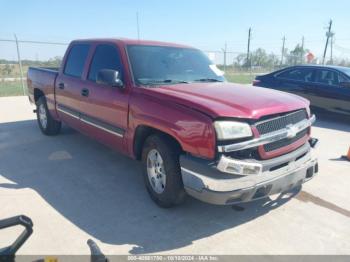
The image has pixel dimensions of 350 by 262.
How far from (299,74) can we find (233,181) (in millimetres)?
7328

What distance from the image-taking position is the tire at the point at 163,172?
327 cm

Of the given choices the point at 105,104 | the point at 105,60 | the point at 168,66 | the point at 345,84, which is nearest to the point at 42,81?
the point at 105,60

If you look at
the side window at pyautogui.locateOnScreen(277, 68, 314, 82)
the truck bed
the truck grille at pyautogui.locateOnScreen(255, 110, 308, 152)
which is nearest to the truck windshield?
the truck grille at pyautogui.locateOnScreen(255, 110, 308, 152)

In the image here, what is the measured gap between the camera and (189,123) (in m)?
3.01

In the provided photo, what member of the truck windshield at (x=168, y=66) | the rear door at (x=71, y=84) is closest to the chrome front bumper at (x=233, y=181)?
the truck windshield at (x=168, y=66)

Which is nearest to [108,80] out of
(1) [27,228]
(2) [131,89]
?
(2) [131,89]

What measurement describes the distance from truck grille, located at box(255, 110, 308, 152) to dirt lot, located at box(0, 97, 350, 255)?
2.79 ft

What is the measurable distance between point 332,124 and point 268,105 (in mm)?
6295

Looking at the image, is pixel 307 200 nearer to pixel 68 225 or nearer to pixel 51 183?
pixel 68 225

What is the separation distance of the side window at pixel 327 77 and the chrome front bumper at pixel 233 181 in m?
6.13

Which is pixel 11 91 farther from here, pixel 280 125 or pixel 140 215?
pixel 280 125

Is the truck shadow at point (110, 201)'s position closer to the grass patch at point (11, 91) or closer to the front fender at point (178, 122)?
the front fender at point (178, 122)

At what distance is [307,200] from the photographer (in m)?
3.88

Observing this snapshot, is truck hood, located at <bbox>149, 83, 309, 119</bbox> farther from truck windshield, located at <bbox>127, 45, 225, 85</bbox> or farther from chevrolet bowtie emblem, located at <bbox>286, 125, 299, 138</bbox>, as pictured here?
truck windshield, located at <bbox>127, 45, 225, 85</bbox>
